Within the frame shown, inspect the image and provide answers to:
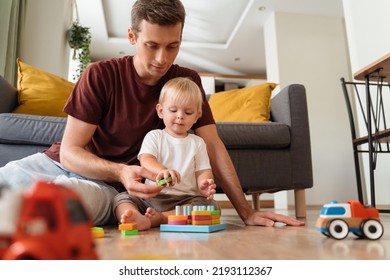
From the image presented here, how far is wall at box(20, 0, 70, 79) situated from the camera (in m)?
2.43

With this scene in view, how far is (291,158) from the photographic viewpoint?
1.48m

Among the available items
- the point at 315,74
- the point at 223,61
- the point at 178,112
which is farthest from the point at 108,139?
the point at 223,61

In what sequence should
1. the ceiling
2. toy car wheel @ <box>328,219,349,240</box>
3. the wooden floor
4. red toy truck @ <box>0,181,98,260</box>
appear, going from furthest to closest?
the ceiling < toy car wheel @ <box>328,219,349,240</box> < the wooden floor < red toy truck @ <box>0,181,98,260</box>

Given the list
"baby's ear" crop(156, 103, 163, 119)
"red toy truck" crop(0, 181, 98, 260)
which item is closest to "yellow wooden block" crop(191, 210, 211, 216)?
"baby's ear" crop(156, 103, 163, 119)

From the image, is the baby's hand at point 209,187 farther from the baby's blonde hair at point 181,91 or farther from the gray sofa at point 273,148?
the gray sofa at point 273,148

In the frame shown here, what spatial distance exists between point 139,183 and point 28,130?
2.62ft

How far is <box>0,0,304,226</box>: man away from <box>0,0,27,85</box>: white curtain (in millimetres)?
1375

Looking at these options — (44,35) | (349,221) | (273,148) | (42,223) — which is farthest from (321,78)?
(42,223)

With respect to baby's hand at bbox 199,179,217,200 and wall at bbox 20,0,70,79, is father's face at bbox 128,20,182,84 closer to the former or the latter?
baby's hand at bbox 199,179,217,200

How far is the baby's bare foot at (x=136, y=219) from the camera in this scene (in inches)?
28.0

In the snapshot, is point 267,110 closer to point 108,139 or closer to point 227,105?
point 227,105

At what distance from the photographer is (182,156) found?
3.25ft

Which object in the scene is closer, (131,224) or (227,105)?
(131,224)

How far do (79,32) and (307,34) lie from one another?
2.10m
